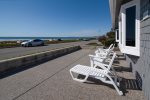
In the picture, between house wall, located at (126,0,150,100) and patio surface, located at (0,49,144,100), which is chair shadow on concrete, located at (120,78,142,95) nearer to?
patio surface, located at (0,49,144,100)

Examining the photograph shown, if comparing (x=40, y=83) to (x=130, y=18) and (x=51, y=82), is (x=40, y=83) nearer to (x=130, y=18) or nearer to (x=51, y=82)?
(x=51, y=82)

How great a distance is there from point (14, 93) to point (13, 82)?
1157 mm

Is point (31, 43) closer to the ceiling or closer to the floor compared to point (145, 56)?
closer to the floor

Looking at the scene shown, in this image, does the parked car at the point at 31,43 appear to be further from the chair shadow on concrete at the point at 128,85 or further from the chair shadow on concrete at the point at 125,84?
the chair shadow on concrete at the point at 128,85

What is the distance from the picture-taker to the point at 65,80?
5.90m

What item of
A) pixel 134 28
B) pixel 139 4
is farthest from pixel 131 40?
pixel 139 4

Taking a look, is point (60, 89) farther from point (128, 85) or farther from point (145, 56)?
point (145, 56)

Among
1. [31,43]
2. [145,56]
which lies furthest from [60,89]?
[31,43]

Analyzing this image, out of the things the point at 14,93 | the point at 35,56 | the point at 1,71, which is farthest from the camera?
the point at 35,56

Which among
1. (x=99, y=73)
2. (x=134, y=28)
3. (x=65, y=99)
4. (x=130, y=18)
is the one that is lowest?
(x=65, y=99)

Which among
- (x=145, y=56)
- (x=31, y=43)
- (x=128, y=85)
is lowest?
(x=128, y=85)

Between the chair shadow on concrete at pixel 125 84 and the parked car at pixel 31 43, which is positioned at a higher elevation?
the parked car at pixel 31 43

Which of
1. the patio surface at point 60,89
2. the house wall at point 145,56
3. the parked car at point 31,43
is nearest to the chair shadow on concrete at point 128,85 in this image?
the patio surface at point 60,89

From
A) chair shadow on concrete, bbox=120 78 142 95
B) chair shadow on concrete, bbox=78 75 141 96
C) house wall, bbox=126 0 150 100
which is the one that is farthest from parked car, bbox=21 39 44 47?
house wall, bbox=126 0 150 100
